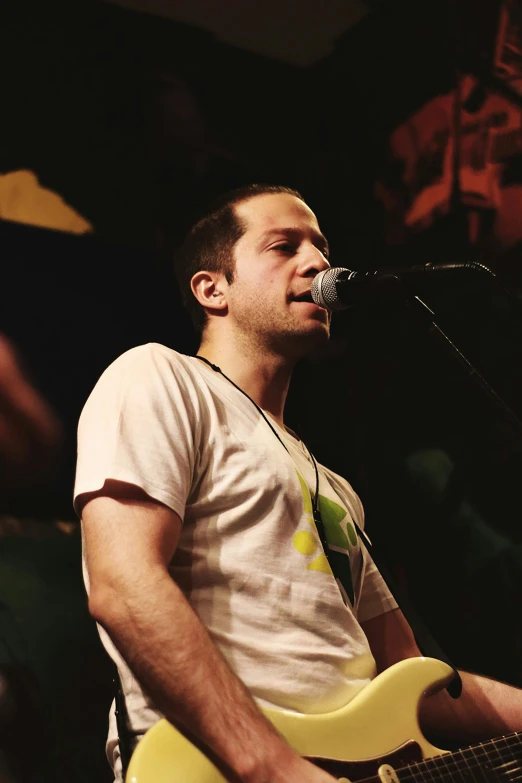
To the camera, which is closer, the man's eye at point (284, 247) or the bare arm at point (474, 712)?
the bare arm at point (474, 712)

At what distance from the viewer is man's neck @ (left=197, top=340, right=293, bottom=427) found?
6.51ft

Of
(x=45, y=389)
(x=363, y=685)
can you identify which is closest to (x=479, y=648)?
(x=363, y=685)

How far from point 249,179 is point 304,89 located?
2.11 ft

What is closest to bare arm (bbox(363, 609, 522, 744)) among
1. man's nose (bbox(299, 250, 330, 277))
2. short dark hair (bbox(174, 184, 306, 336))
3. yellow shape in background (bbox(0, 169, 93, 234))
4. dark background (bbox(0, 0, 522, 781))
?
dark background (bbox(0, 0, 522, 781))

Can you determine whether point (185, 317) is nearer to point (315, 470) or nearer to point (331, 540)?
point (315, 470)

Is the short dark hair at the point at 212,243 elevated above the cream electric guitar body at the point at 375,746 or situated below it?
above

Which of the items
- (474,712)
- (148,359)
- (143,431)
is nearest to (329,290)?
(148,359)

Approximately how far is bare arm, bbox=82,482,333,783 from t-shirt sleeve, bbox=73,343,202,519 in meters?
0.08

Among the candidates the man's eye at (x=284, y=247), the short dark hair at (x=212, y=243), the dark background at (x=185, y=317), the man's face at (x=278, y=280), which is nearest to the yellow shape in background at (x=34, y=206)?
the dark background at (x=185, y=317)

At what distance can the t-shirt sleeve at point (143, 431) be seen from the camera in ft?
4.34

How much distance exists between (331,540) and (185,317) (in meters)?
1.19

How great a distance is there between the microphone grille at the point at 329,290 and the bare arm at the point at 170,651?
27.3 inches

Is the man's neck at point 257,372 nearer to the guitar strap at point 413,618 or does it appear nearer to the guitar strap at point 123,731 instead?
the guitar strap at point 413,618

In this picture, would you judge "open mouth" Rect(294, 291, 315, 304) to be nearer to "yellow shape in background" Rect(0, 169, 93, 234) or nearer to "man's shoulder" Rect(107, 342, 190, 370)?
"man's shoulder" Rect(107, 342, 190, 370)
